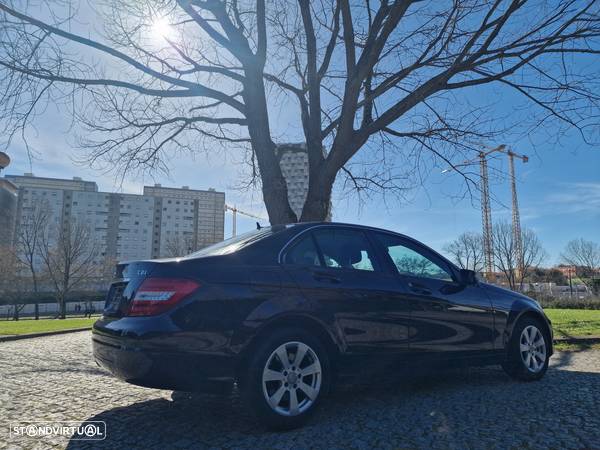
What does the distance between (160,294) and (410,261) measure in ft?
8.05

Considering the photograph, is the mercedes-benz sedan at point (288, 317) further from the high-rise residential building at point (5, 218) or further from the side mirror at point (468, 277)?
the high-rise residential building at point (5, 218)

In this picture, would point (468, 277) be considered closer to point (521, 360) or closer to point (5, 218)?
point (521, 360)

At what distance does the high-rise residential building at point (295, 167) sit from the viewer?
33.4 ft

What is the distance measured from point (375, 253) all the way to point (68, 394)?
3.28 m

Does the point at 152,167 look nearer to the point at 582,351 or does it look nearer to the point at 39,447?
the point at 39,447

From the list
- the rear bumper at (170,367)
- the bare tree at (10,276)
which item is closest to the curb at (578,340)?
the rear bumper at (170,367)

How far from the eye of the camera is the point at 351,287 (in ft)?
12.2

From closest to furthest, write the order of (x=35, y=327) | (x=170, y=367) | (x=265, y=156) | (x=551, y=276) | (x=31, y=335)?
(x=170, y=367)
(x=265, y=156)
(x=31, y=335)
(x=35, y=327)
(x=551, y=276)

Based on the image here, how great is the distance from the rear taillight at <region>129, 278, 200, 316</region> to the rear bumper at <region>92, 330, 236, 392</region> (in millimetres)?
206

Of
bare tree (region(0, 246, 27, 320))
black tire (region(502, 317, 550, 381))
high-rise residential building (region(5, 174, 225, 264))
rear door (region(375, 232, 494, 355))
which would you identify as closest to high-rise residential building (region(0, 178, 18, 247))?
bare tree (region(0, 246, 27, 320))

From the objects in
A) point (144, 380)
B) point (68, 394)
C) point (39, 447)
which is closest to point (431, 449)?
point (144, 380)

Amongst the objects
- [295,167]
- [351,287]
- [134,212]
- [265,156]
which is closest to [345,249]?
[351,287]

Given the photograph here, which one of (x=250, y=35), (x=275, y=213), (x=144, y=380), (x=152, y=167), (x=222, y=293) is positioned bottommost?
(x=144, y=380)

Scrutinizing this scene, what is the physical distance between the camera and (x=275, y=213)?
7859 mm
